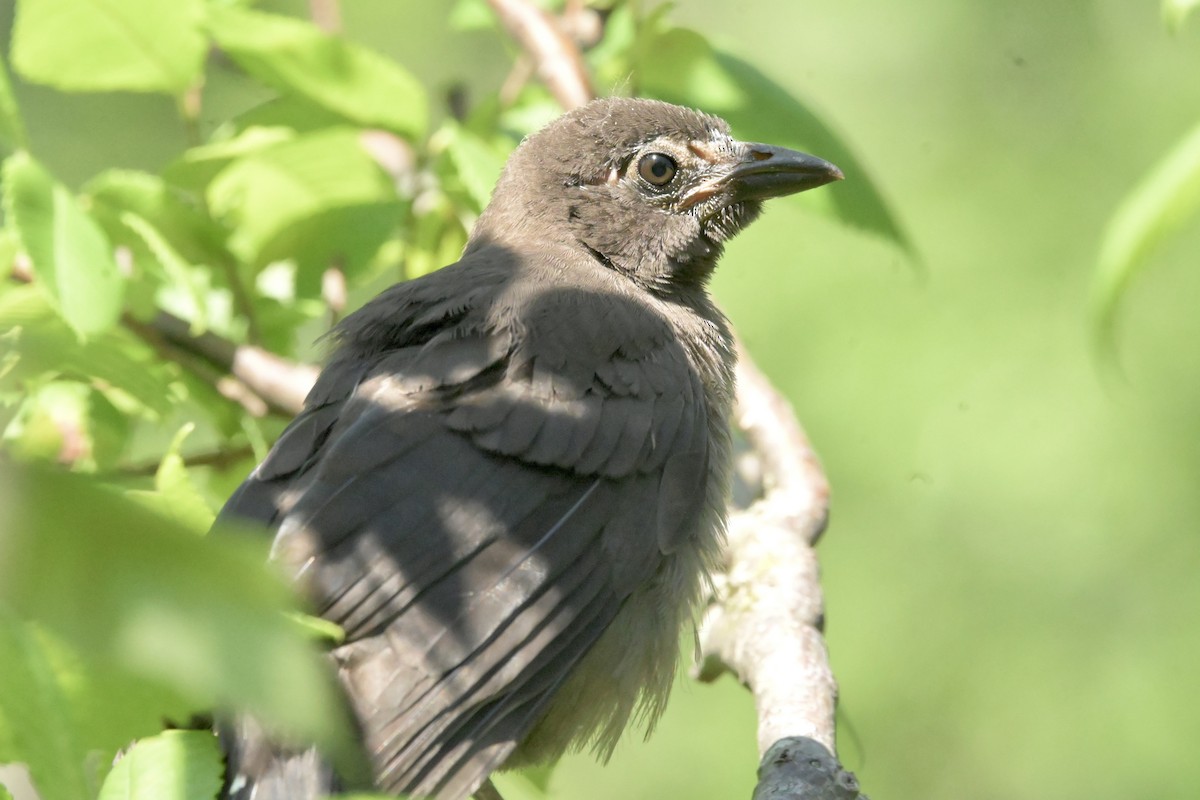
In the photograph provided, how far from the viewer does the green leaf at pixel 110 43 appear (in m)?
3.13

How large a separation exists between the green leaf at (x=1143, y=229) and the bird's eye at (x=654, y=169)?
8.46 ft

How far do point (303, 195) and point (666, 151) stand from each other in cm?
117

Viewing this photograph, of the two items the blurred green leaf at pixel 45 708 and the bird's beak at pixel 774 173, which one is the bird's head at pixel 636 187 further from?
the blurred green leaf at pixel 45 708

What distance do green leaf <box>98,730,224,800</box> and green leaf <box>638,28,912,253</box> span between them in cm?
242

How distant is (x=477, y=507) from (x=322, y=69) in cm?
129

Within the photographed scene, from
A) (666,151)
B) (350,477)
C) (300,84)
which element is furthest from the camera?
(666,151)

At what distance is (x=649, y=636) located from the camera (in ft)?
10.7

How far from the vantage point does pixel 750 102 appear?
3791 mm

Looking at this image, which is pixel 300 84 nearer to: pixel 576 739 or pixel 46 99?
pixel 576 739

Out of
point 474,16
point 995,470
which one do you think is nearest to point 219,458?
point 474,16

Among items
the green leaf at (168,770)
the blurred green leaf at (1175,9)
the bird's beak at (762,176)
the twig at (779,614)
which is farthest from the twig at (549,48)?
the green leaf at (168,770)

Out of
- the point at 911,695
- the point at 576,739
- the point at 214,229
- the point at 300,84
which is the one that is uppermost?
the point at 300,84

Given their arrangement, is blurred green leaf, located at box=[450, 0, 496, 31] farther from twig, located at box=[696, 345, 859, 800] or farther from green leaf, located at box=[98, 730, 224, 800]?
green leaf, located at box=[98, 730, 224, 800]

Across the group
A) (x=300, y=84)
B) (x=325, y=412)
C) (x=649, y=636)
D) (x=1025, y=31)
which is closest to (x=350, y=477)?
(x=325, y=412)
